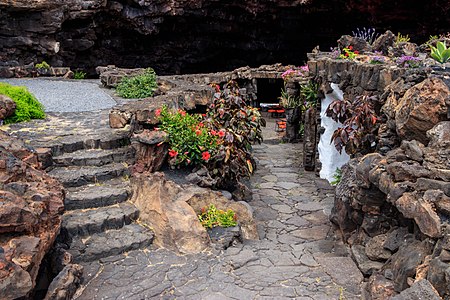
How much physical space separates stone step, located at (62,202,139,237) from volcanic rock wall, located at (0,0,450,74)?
14.8 m

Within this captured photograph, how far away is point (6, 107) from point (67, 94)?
4034mm

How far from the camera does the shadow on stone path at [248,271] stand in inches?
201

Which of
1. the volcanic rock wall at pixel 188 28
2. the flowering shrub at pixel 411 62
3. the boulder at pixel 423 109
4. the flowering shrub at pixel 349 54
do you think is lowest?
the boulder at pixel 423 109

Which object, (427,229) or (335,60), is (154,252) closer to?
(427,229)

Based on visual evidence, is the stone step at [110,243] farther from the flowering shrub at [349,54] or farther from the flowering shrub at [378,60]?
the flowering shrub at [349,54]

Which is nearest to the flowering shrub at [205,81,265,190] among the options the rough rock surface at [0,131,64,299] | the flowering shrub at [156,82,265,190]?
the flowering shrub at [156,82,265,190]

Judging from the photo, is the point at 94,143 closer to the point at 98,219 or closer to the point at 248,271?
the point at 98,219

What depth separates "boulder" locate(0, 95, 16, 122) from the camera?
8.84 meters

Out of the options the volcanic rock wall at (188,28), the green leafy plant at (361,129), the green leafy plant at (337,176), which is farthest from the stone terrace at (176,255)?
the volcanic rock wall at (188,28)

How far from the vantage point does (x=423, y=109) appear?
5.14 m

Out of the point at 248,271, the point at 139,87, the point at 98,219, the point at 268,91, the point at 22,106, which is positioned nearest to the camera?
the point at 248,271

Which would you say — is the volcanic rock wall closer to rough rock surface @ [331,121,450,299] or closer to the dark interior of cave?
the dark interior of cave

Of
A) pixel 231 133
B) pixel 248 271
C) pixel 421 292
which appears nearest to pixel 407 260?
pixel 421 292

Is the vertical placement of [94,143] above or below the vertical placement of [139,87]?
below
